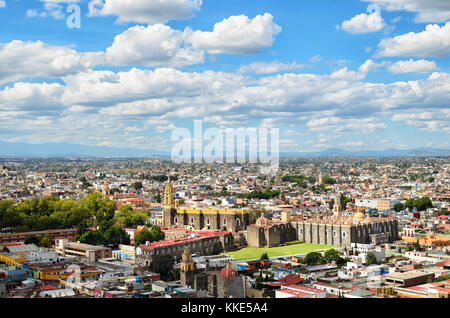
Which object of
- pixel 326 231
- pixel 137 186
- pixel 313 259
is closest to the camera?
pixel 313 259

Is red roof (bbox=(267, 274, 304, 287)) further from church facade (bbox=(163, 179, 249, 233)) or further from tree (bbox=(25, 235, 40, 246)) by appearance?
tree (bbox=(25, 235, 40, 246))

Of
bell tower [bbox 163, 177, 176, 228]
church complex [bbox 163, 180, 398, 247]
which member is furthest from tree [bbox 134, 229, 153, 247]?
bell tower [bbox 163, 177, 176, 228]

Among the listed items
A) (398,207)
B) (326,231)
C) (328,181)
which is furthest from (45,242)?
(328,181)

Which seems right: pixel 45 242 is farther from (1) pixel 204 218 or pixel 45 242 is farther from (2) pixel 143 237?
(1) pixel 204 218
